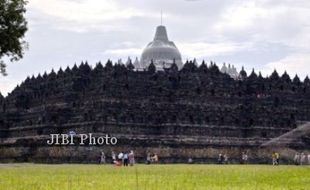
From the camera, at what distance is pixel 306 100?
282 ft

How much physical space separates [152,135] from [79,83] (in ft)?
36.2

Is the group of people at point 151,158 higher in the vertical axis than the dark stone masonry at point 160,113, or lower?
lower

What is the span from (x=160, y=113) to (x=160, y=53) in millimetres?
36111

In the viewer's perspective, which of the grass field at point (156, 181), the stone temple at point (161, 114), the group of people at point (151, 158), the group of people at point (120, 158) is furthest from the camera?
the stone temple at point (161, 114)

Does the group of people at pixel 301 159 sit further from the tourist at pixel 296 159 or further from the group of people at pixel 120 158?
the group of people at pixel 120 158

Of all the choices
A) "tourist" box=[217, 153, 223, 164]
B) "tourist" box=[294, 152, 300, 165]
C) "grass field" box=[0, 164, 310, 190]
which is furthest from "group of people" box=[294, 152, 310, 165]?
"grass field" box=[0, 164, 310, 190]

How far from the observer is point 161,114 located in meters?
72.9

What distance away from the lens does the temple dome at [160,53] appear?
108 metres

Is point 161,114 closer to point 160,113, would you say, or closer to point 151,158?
point 160,113

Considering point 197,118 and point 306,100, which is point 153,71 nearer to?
point 197,118

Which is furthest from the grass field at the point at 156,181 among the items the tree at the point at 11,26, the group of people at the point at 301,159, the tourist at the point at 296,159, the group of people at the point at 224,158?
the tourist at the point at 296,159

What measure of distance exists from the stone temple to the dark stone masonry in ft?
0.35

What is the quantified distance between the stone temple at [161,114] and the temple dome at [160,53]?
65.7 feet

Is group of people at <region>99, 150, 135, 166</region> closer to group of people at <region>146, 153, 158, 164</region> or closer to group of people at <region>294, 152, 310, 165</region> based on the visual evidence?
group of people at <region>146, 153, 158, 164</region>
